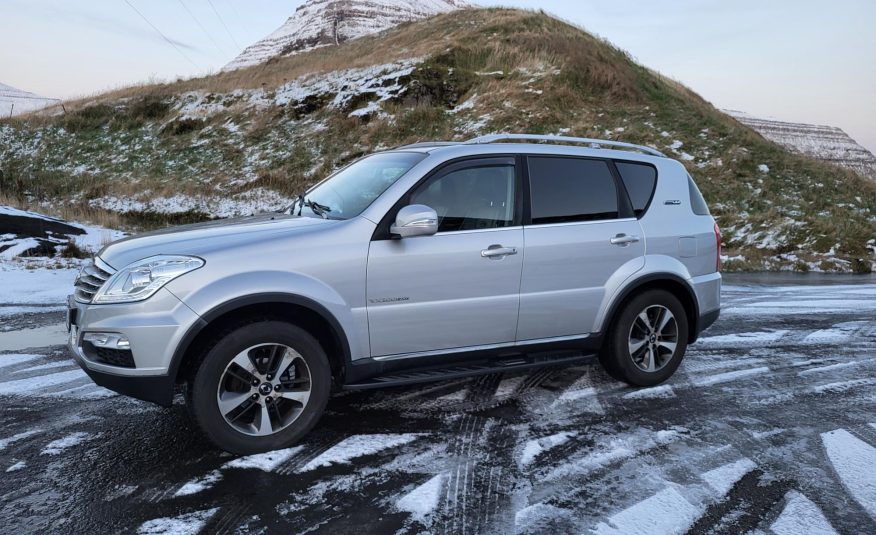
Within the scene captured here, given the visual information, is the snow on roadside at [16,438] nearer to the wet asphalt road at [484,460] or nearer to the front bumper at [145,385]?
the wet asphalt road at [484,460]

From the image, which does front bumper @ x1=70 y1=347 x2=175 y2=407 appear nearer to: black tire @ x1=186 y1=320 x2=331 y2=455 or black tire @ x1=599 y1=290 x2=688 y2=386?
black tire @ x1=186 y1=320 x2=331 y2=455

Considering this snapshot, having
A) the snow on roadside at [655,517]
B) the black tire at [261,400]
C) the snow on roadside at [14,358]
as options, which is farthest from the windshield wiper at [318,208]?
the snow on roadside at [14,358]

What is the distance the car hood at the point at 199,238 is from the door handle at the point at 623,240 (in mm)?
2157

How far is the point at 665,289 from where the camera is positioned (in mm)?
5203

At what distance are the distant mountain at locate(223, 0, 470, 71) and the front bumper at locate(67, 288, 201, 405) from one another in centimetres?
13667

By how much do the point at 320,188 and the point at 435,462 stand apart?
99.8 inches

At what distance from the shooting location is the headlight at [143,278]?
3525 millimetres

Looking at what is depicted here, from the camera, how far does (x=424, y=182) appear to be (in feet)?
14.1

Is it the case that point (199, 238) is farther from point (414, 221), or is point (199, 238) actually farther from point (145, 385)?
point (414, 221)

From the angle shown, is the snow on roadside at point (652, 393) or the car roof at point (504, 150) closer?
the car roof at point (504, 150)

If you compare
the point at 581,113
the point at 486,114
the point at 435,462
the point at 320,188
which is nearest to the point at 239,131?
the point at 486,114

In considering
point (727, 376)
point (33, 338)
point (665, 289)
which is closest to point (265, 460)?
point (665, 289)

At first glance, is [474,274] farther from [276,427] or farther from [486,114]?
[486,114]

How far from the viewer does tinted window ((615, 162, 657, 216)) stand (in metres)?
5.10
